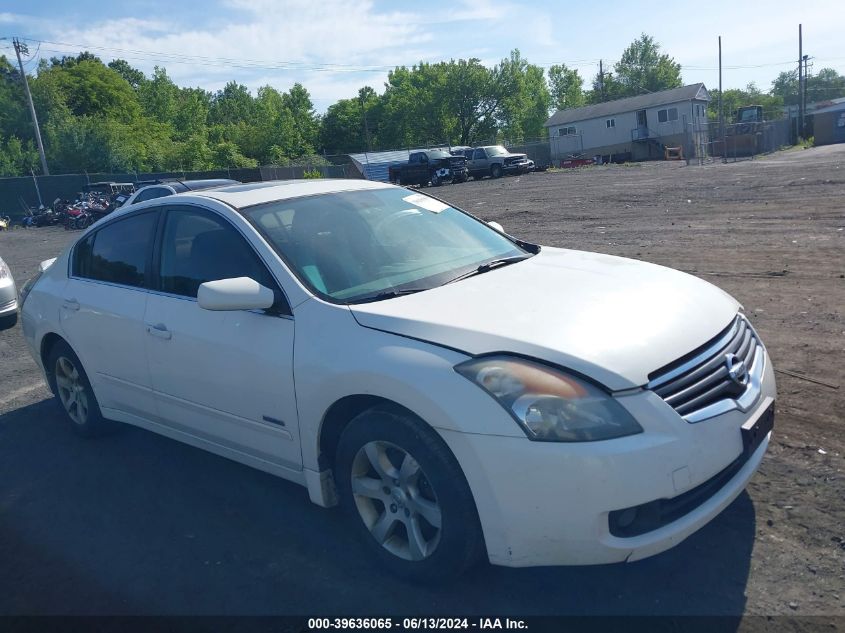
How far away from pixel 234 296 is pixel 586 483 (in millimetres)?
1824

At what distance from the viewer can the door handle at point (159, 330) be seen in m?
4.04

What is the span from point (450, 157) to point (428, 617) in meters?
39.3

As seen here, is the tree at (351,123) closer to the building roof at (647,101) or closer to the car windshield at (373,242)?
the building roof at (647,101)

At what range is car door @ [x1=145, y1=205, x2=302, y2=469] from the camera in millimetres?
3467

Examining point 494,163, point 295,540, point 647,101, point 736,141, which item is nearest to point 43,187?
point 494,163

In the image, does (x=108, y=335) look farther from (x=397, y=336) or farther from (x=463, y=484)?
(x=463, y=484)

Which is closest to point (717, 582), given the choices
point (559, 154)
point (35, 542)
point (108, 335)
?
point (35, 542)

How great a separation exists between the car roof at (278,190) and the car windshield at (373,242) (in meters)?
0.07

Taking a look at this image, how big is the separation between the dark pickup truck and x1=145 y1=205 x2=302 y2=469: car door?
3678 centimetres

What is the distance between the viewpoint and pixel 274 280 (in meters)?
3.59

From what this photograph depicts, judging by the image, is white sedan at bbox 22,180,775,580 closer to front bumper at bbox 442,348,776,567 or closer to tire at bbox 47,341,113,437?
front bumper at bbox 442,348,776,567

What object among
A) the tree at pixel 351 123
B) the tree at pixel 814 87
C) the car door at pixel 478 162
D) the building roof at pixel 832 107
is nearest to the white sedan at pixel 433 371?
the car door at pixel 478 162

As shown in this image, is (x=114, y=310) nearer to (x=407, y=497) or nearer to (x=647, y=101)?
(x=407, y=497)

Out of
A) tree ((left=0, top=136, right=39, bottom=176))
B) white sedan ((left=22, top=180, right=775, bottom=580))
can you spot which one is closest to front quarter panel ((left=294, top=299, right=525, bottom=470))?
white sedan ((left=22, top=180, right=775, bottom=580))
